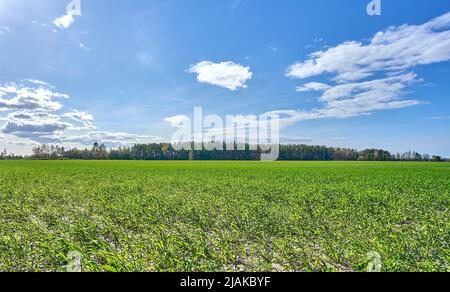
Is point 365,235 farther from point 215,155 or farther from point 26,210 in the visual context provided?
point 215,155

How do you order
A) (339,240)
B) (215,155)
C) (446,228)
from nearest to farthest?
(339,240) < (446,228) < (215,155)

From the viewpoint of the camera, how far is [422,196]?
10.6 m

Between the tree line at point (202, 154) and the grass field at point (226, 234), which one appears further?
the tree line at point (202, 154)

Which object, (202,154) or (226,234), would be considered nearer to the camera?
(226,234)

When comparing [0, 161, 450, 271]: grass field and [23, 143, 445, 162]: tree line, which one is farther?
[23, 143, 445, 162]: tree line

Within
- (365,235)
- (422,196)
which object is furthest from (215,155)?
(365,235)

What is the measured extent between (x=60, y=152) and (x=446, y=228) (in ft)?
239
